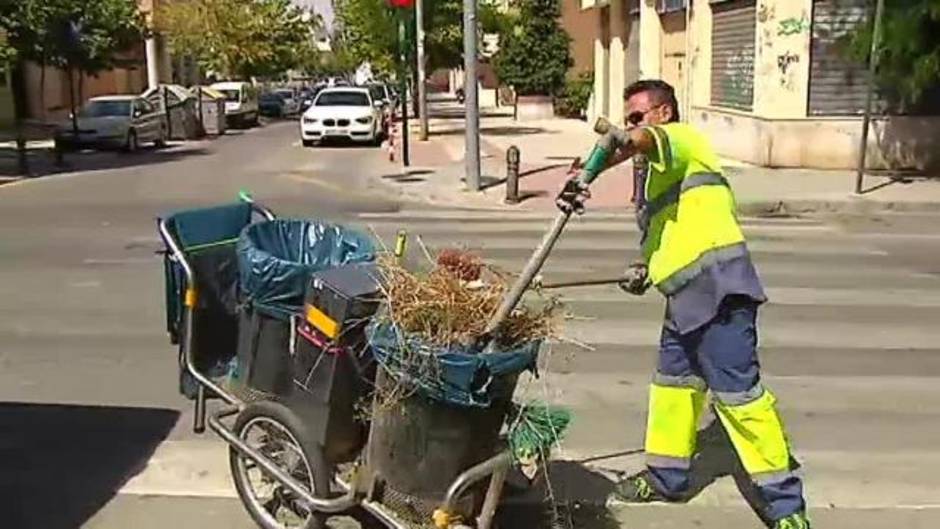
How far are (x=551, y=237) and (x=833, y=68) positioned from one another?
17314 millimetres

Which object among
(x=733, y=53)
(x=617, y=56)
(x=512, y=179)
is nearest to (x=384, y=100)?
(x=617, y=56)

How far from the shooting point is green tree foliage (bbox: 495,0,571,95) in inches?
1747

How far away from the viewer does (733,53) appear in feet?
74.2

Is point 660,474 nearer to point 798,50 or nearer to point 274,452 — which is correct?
point 274,452

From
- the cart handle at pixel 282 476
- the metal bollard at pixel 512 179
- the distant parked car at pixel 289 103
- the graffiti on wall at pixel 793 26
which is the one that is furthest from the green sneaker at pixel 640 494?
the distant parked car at pixel 289 103

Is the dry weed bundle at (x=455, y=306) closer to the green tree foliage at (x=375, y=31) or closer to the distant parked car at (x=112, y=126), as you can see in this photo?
the distant parked car at (x=112, y=126)

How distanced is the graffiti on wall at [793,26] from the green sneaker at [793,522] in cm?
1659

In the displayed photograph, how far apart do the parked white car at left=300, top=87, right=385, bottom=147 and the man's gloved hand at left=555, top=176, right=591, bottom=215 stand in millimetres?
26613

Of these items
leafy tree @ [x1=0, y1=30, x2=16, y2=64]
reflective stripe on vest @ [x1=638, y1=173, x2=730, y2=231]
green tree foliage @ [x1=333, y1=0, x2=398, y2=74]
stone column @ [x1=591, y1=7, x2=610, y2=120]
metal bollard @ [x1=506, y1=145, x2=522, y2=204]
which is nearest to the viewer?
reflective stripe on vest @ [x1=638, y1=173, x2=730, y2=231]

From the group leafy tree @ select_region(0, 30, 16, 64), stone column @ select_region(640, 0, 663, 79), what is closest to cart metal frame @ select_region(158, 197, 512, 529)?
leafy tree @ select_region(0, 30, 16, 64)

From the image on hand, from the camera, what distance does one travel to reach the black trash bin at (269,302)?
4.33 m

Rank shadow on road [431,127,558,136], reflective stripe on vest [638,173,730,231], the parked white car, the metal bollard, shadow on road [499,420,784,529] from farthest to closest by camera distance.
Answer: shadow on road [431,127,558,136] → the parked white car → the metal bollard → shadow on road [499,420,784,529] → reflective stripe on vest [638,173,730,231]

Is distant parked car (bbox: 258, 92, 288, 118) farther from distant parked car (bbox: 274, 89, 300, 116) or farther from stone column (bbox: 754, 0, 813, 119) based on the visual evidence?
A: stone column (bbox: 754, 0, 813, 119)

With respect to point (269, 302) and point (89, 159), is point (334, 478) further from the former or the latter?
point (89, 159)
